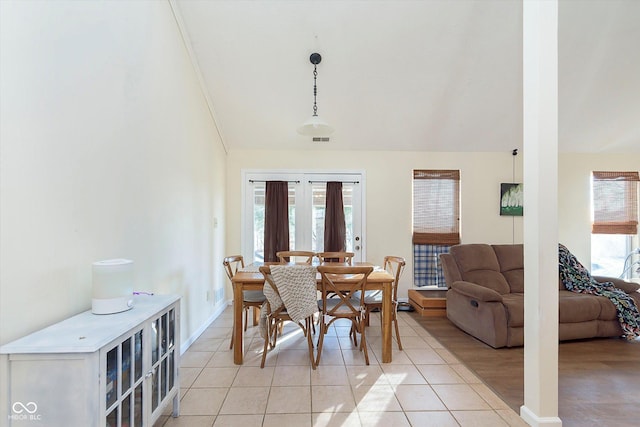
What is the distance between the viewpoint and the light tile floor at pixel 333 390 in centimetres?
171

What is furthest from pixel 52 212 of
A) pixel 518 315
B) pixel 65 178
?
pixel 518 315

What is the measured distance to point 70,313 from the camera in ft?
4.49

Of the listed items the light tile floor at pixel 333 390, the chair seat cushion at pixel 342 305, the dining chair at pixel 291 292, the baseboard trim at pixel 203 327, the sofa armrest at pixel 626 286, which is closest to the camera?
the light tile floor at pixel 333 390

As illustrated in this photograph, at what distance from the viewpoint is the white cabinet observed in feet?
3.31

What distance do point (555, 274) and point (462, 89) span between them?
243cm

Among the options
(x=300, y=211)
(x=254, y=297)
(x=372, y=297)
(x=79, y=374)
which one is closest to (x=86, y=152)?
(x=79, y=374)

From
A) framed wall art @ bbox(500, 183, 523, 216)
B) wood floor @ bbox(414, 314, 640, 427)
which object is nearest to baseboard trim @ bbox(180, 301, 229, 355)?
wood floor @ bbox(414, 314, 640, 427)

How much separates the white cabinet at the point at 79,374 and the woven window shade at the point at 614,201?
19.2ft

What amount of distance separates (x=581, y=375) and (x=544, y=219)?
1576 mm

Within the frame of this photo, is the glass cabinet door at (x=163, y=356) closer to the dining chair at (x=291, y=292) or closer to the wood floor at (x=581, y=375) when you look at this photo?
the dining chair at (x=291, y=292)

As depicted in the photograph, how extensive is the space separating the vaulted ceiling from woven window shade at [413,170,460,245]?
465 mm

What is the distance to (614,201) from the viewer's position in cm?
423

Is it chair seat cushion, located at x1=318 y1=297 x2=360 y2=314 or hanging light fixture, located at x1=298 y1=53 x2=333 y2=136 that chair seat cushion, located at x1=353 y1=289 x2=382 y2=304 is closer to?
chair seat cushion, located at x1=318 y1=297 x2=360 y2=314

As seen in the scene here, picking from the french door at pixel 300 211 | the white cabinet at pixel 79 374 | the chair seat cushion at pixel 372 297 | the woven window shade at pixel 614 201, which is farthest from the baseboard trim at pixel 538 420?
the woven window shade at pixel 614 201
